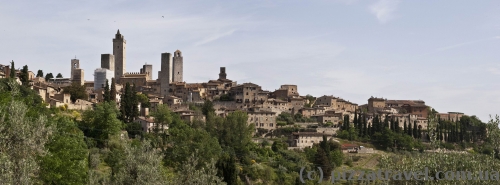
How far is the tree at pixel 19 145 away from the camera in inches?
777

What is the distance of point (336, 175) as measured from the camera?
5356 cm

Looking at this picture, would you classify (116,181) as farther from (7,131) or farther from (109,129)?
(109,129)

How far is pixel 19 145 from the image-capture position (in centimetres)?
2123

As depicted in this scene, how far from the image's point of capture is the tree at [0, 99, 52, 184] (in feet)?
64.7

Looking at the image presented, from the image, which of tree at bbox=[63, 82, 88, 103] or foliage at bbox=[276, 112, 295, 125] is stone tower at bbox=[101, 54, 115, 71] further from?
foliage at bbox=[276, 112, 295, 125]

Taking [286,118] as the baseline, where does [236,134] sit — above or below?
below

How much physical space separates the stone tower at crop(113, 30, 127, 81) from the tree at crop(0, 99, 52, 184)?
72685 mm

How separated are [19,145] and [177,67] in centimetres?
7714

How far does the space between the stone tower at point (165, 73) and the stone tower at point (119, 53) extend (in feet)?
20.5

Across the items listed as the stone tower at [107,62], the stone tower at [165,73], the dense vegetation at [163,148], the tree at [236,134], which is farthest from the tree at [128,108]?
the stone tower at [107,62]

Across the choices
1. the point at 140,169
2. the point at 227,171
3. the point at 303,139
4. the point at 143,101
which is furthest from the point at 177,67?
the point at 140,169

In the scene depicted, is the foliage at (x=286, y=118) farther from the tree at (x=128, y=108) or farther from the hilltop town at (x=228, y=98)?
the tree at (x=128, y=108)

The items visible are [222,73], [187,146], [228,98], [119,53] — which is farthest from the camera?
[222,73]

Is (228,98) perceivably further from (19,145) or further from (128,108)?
(19,145)
